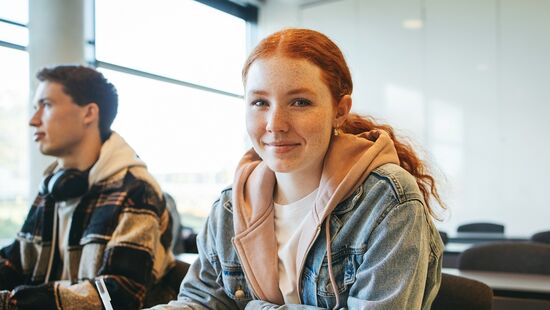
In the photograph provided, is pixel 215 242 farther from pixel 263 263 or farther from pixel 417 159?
pixel 417 159

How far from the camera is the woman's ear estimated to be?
4.13 ft

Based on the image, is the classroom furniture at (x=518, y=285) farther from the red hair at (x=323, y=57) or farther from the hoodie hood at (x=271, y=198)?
the hoodie hood at (x=271, y=198)

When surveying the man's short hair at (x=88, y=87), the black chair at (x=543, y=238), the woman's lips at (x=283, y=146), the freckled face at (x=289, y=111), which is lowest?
the black chair at (x=543, y=238)

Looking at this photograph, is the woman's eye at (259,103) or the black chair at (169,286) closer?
the woman's eye at (259,103)

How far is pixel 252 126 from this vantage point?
48.3 inches

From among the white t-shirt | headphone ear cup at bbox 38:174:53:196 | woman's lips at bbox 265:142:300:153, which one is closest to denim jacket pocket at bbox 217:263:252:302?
the white t-shirt

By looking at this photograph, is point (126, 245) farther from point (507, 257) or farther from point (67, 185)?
point (507, 257)

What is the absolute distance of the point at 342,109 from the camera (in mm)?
1271

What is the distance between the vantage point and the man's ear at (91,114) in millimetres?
1849

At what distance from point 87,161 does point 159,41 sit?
12.4ft

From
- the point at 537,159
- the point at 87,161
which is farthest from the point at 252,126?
the point at 537,159

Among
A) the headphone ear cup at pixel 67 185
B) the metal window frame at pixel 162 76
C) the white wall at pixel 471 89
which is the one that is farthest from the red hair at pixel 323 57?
the white wall at pixel 471 89

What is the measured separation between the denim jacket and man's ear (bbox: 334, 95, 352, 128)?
17 cm

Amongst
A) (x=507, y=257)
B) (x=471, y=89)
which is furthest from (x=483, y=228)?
(x=507, y=257)
